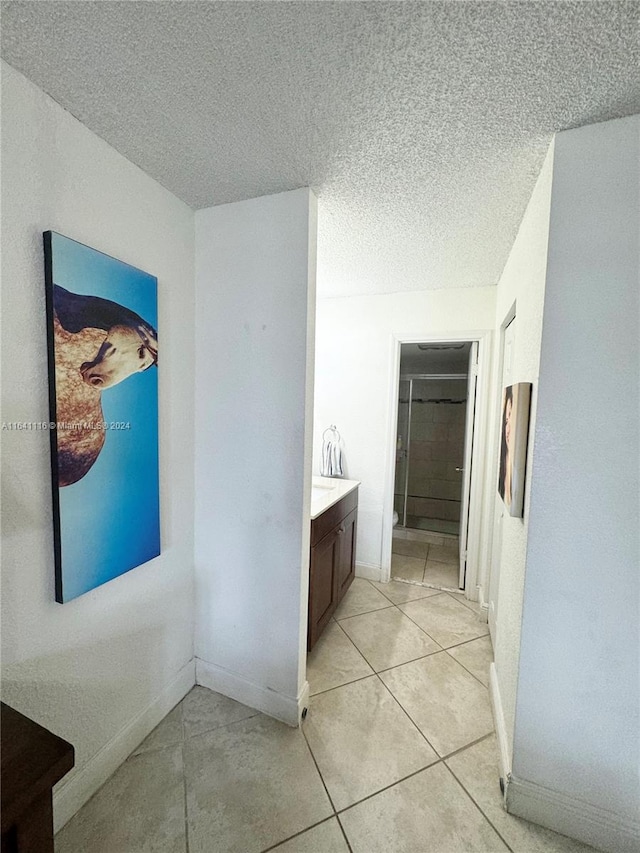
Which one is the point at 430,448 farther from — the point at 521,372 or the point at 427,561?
the point at 521,372

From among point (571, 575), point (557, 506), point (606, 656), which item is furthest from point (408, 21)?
point (606, 656)

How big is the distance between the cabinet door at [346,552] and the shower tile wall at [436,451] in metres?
2.01

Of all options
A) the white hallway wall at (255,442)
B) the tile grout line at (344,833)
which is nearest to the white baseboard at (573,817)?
the tile grout line at (344,833)

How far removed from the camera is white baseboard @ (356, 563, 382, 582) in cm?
297

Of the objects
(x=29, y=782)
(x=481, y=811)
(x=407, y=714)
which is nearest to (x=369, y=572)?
(x=407, y=714)

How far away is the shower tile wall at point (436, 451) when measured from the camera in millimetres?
4355

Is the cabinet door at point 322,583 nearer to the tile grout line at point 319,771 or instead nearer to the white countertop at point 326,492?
the white countertop at point 326,492

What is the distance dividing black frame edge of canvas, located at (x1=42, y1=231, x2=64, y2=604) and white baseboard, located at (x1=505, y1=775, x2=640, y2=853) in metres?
1.76

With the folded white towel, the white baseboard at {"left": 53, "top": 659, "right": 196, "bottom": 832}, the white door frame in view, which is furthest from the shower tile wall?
the white baseboard at {"left": 53, "top": 659, "right": 196, "bottom": 832}

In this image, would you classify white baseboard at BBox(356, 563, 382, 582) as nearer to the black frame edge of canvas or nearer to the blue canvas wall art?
the blue canvas wall art

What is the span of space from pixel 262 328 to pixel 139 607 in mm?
1326

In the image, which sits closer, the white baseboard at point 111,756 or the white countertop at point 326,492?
the white baseboard at point 111,756

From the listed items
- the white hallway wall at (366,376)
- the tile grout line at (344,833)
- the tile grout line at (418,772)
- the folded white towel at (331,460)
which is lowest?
the tile grout line at (418,772)

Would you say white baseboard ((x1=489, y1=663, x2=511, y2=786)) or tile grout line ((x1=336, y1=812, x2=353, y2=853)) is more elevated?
white baseboard ((x1=489, y1=663, x2=511, y2=786))
